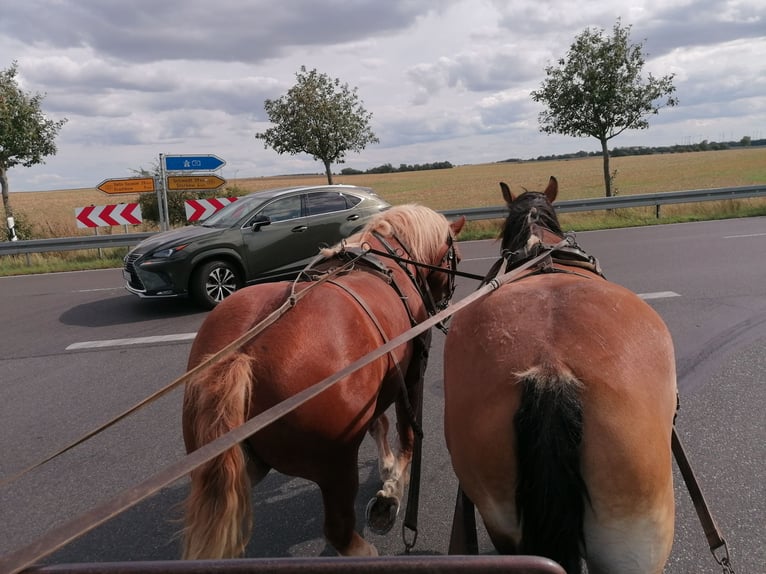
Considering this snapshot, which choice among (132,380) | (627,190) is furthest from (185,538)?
(627,190)

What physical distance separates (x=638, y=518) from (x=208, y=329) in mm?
1719

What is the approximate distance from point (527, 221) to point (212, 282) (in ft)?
20.8

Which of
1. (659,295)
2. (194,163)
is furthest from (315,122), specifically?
(659,295)

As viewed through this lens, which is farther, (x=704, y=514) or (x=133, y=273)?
(x=133, y=273)

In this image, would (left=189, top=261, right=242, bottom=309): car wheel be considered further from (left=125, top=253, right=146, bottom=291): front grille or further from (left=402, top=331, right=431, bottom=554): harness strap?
(left=402, top=331, right=431, bottom=554): harness strap

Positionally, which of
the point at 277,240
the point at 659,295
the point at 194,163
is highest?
the point at 194,163

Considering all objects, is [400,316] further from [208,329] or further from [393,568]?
[393,568]

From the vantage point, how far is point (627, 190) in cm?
3728

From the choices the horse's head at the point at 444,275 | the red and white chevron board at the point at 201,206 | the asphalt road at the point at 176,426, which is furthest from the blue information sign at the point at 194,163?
the horse's head at the point at 444,275

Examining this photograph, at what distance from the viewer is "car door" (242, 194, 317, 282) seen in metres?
8.79

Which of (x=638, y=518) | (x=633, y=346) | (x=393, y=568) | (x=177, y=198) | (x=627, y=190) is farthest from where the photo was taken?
(x=627, y=190)

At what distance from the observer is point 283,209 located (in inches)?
362

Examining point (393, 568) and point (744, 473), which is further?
point (744, 473)

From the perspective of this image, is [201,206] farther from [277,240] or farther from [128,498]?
[128,498]
